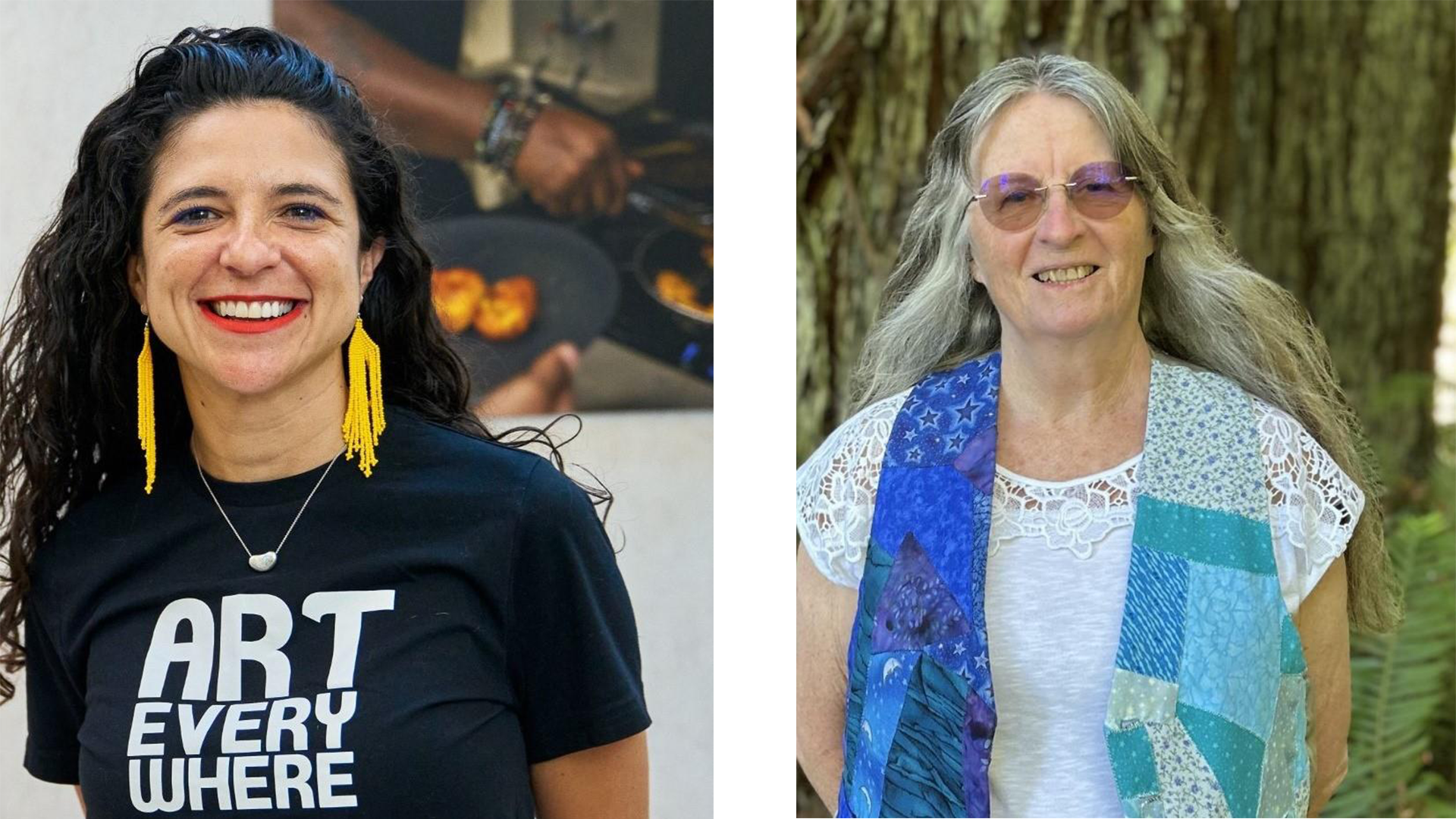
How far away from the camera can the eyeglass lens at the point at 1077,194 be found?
7.14 feet

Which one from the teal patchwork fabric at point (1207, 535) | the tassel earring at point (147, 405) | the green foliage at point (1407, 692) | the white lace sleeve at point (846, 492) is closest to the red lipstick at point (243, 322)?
the tassel earring at point (147, 405)

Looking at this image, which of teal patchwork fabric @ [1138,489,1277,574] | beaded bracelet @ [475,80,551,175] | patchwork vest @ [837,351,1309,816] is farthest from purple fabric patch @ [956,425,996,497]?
beaded bracelet @ [475,80,551,175]

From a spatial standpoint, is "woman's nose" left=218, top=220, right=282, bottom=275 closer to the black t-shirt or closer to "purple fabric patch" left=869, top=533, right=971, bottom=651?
the black t-shirt

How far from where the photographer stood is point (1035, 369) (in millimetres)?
2248

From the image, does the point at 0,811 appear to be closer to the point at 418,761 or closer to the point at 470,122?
the point at 418,761

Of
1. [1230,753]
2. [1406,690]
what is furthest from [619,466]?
[1406,690]

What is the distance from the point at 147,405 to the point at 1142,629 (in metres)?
1.56

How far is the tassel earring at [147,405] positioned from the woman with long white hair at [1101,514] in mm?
1125

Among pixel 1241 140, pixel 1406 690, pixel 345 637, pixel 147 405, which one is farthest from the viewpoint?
pixel 1241 140

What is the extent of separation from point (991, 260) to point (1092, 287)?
0.52ft

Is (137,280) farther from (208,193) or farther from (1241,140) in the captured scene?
(1241,140)

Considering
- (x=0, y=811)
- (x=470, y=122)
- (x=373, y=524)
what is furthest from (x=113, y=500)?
(x=470, y=122)

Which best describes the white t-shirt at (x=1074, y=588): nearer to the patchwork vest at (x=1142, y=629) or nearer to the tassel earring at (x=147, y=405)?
the patchwork vest at (x=1142, y=629)

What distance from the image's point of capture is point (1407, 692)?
276 cm
